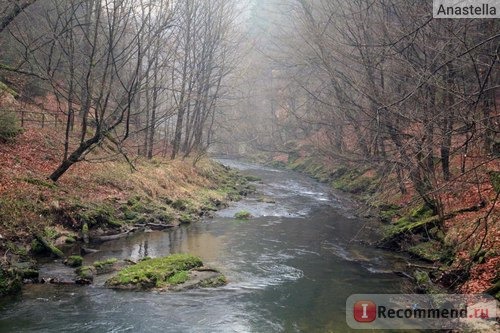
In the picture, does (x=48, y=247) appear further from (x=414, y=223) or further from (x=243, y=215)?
(x=414, y=223)

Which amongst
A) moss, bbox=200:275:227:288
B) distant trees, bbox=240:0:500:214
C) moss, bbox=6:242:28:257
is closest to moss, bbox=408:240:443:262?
distant trees, bbox=240:0:500:214

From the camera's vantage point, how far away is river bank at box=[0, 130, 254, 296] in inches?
401

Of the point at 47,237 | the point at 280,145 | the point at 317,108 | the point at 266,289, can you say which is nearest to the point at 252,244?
the point at 266,289

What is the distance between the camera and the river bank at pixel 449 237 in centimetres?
850

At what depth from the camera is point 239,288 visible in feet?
30.1

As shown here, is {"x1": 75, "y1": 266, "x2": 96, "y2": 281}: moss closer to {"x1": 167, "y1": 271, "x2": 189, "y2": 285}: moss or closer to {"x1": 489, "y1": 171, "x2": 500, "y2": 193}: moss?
{"x1": 167, "y1": 271, "x2": 189, "y2": 285}: moss

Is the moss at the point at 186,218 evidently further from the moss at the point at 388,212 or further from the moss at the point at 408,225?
the moss at the point at 388,212

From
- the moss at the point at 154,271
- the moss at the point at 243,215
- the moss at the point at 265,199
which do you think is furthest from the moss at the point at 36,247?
the moss at the point at 265,199

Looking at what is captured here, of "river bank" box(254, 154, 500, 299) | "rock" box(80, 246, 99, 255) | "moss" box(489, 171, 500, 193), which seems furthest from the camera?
"rock" box(80, 246, 99, 255)

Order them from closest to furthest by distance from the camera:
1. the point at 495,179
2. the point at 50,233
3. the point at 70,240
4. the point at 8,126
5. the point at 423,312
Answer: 1. the point at 423,312
2. the point at 495,179
3. the point at 50,233
4. the point at 70,240
5. the point at 8,126

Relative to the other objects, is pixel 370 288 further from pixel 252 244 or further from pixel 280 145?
pixel 280 145

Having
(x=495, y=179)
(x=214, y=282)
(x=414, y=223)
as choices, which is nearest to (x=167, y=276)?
(x=214, y=282)

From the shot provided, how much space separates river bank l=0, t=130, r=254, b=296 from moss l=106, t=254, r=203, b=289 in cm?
149

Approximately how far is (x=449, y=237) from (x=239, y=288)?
5.98m
